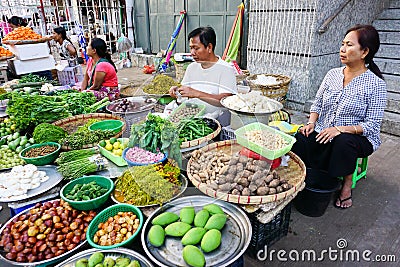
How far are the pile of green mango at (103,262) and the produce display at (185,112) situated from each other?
1.24 m

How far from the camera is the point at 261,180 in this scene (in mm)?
1859

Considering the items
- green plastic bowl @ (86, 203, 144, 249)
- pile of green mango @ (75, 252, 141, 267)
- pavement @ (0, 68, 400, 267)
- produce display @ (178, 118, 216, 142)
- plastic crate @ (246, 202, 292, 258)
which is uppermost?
produce display @ (178, 118, 216, 142)

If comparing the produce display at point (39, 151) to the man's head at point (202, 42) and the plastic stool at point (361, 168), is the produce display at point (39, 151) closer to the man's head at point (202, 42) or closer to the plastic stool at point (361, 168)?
the man's head at point (202, 42)

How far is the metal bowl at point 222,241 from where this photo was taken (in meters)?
1.56

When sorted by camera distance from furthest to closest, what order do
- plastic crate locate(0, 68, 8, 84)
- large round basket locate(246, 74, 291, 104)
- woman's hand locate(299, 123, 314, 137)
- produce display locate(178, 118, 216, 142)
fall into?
1. plastic crate locate(0, 68, 8, 84)
2. large round basket locate(246, 74, 291, 104)
3. woman's hand locate(299, 123, 314, 137)
4. produce display locate(178, 118, 216, 142)

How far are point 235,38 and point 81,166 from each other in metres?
4.69

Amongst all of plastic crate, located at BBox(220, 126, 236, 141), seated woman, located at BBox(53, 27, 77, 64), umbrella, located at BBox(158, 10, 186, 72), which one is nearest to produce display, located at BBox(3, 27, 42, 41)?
seated woman, located at BBox(53, 27, 77, 64)

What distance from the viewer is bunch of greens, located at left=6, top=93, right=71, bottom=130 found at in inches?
120

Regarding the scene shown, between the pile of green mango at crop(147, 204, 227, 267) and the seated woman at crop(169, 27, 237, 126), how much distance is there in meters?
1.23

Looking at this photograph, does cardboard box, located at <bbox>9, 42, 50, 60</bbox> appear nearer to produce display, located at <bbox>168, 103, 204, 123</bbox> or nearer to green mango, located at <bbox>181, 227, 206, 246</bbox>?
produce display, located at <bbox>168, 103, 204, 123</bbox>

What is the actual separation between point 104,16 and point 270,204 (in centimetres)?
1067

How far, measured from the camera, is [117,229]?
5.82ft

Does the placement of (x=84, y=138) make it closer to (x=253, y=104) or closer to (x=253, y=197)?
(x=253, y=104)

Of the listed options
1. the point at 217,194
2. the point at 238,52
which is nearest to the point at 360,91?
the point at 217,194
